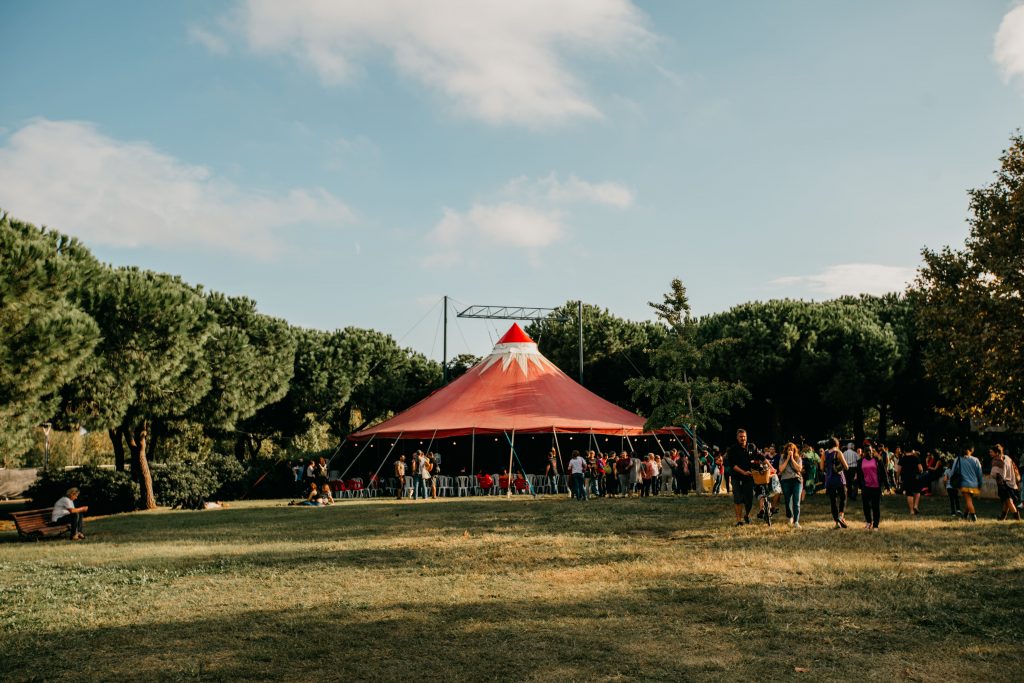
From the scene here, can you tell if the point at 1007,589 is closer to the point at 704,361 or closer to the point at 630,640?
the point at 630,640

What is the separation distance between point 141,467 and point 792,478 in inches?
773

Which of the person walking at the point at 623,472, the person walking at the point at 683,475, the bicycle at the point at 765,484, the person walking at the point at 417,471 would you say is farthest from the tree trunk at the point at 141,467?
the bicycle at the point at 765,484

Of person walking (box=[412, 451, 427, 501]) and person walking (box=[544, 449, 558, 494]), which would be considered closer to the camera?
person walking (box=[412, 451, 427, 501])

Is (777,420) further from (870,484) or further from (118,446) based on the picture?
(118,446)

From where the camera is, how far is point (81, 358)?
55.5 feet

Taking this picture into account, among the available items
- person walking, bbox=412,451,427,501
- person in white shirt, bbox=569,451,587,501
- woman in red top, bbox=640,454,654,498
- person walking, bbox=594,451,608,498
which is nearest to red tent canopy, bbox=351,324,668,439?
person walking, bbox=412,451,427,501

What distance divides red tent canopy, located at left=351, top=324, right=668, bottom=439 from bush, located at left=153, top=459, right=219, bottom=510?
5.36 m

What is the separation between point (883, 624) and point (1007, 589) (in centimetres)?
221

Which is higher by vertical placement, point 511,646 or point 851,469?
point 851,469

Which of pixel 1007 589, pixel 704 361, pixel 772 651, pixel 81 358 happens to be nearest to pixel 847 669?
pixel 772 651

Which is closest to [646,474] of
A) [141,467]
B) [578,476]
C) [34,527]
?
[578,476]

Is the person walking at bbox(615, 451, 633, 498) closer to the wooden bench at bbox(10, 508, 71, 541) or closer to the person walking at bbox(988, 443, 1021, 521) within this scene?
the person walking at bbox(988, 443, 1021, 521)

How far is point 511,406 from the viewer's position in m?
28.0

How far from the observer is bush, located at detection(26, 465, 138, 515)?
23.3 m
